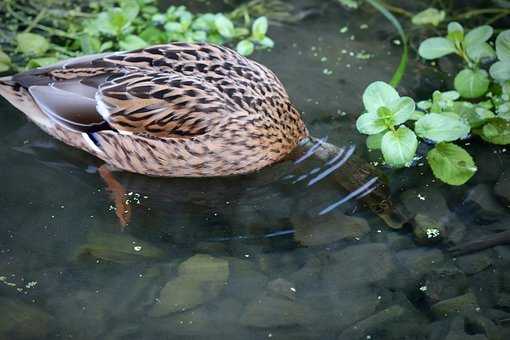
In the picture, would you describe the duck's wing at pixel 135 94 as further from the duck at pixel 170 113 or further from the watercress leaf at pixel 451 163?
the watercress leaf at pixel 451 163

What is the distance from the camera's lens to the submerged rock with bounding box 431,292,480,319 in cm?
426

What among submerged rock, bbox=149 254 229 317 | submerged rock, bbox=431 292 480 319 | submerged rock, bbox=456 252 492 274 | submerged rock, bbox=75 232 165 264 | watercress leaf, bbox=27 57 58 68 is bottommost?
submerged rock, bbox=431 292 480 319

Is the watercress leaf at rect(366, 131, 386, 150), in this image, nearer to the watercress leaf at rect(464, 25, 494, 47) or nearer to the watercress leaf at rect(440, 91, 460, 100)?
the watercress leaf at rect(440, 91, 460, 100)

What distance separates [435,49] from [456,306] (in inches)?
83.9

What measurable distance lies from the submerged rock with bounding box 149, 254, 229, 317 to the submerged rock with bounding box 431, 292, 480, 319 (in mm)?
1224

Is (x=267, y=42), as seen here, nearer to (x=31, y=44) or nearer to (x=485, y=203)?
(x=31, y=44)

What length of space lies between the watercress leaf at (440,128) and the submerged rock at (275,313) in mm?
1526

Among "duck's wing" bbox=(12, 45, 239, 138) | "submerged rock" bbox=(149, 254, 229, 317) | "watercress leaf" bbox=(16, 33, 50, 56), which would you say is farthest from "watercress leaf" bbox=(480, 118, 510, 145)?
"watercress leaf" bbox=(16, 33, 50, 56)

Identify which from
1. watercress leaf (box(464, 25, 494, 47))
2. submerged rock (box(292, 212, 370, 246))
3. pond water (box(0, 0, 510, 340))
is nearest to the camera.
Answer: pond water (box(0, 0, 510, 340))

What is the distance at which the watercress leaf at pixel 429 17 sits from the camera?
6.41 m

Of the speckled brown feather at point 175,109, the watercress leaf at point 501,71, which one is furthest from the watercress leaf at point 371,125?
the watercress leaf at point 501,71

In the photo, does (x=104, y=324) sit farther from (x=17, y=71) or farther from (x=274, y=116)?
(x=17, y=71)

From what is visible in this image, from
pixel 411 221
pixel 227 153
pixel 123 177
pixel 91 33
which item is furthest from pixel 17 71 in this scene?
pixel 411 221

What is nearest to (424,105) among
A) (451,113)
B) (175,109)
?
(451,113)
